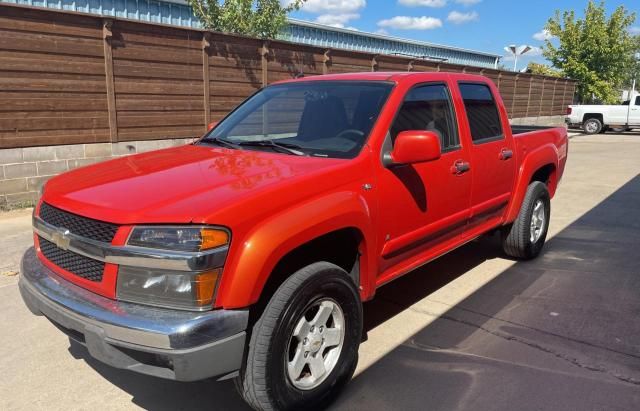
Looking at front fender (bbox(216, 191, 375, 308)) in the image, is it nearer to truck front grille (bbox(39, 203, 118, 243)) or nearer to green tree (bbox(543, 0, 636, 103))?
truck front grille (bbox(39, 203, 118, 243))

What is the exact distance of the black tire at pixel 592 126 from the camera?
25.2 metres

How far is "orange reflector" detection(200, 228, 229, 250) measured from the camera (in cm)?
234

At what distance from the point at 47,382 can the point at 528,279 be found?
13.2 ft

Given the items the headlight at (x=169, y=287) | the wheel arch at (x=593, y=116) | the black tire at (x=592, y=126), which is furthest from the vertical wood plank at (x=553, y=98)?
the headlight at (x=169, y=287)

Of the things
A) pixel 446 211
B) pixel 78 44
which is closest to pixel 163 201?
pixel 446 211

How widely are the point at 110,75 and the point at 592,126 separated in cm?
2383

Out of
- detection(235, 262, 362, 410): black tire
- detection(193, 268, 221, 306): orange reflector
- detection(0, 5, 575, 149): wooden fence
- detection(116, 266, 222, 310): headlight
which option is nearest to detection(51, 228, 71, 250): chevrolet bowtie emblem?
detection(116, 266, 222, 310): headlight

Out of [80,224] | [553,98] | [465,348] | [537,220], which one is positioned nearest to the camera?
[80,224]

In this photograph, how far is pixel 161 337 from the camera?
7.43ft

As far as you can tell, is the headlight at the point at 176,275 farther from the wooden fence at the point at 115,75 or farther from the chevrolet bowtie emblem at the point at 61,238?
the wooden fence at the point at 115,75

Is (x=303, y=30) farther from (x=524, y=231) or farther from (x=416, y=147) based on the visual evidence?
(x=416, y=147)

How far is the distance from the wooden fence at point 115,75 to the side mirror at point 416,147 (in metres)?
6.11

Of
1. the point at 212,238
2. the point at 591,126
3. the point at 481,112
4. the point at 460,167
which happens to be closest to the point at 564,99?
the point at 591,126

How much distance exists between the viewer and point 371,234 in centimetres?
312
